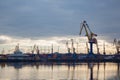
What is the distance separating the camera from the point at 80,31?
112875mm

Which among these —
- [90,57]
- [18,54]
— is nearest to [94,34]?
[90,57]

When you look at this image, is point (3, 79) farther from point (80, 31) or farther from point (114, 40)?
point (114, 40)

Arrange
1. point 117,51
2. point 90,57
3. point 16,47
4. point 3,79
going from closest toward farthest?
1. point 3,79
2. point 90,57
3. point 117,51
4. point 16,47

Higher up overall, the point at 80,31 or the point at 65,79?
the point at 80,31

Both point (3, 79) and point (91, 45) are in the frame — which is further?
point (91, 45)

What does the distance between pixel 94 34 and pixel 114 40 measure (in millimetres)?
29276

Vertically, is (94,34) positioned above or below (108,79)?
above

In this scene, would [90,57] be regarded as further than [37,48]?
No

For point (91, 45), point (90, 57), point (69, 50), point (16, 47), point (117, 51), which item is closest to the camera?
point (91, 45)

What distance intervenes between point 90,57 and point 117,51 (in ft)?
65.7

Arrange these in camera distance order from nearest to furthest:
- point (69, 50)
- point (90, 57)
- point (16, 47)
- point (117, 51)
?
point (90, 57) < point (117, 51) < point (69, 50) < point (16, 47)

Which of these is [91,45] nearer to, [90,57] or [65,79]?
[90,57]

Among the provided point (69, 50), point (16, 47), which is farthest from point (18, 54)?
point (69, 50)

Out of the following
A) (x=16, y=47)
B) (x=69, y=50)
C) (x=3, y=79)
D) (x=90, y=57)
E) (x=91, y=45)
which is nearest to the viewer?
(x=3, y=79)
